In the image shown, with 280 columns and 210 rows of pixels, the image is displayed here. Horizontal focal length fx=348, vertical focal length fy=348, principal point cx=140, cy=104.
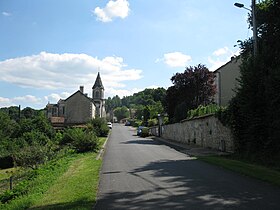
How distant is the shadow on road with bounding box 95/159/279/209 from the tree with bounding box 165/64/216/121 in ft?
104

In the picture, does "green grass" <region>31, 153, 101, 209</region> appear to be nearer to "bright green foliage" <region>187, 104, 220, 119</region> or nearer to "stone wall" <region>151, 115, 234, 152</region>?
"stone wall" <region>151, 115, 234, 152</region>

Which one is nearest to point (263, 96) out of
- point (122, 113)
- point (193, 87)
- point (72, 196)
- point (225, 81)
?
point (72, 196)

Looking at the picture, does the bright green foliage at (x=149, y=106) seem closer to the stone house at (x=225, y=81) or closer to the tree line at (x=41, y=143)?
the stone house at (x=225, y=81)

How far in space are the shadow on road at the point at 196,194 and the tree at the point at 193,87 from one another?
31.6 metres

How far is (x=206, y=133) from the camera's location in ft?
92.2

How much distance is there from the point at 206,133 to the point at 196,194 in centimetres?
1943

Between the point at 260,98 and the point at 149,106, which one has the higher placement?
the point at 149,106

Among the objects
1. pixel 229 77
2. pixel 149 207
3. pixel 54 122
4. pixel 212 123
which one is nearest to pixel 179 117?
pixel 229 77

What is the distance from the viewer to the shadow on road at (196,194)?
7.84 m

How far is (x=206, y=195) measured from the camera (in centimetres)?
893

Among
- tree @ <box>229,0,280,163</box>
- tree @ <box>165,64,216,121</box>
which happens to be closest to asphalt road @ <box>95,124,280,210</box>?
tree @ <box>229,0,280,163</box>

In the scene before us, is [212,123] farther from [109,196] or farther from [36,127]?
[36,127]

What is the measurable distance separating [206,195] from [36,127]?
51.2 meters

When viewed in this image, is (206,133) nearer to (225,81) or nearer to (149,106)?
(225,81)
